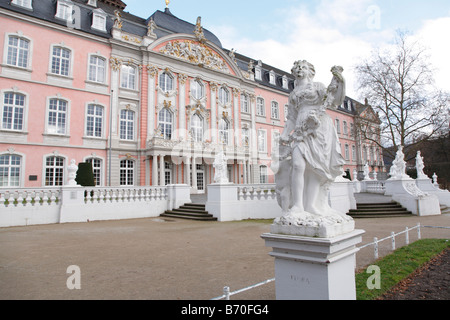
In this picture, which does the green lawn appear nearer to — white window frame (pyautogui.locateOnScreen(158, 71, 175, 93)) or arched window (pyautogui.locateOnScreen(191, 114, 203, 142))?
arched window (pyautogui.locateOnScreen(191, 114, 203, 142))

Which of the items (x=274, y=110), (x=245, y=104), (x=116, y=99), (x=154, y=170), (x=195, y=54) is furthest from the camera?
(x=274, y=110)

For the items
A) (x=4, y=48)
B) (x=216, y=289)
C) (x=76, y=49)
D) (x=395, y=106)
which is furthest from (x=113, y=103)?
(x=395, y=106)

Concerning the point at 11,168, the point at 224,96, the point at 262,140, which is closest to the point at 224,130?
the point at 224,96

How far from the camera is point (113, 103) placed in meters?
21.8

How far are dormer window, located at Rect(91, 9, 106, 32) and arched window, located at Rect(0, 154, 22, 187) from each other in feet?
36.7

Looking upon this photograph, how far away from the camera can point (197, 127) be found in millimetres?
26328

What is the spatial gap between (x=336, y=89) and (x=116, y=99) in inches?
849

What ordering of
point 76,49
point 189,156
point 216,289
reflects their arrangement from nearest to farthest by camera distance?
point 216,289
point 76,49
point 189,156

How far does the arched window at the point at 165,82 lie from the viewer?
79.7 ft

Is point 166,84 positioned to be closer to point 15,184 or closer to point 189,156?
point 189,156

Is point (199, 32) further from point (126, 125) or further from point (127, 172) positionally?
point (127, 172)

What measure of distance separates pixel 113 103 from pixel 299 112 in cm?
2115

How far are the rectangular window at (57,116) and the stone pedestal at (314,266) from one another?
20846 millimetres

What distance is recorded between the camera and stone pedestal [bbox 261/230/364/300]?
2.35m
